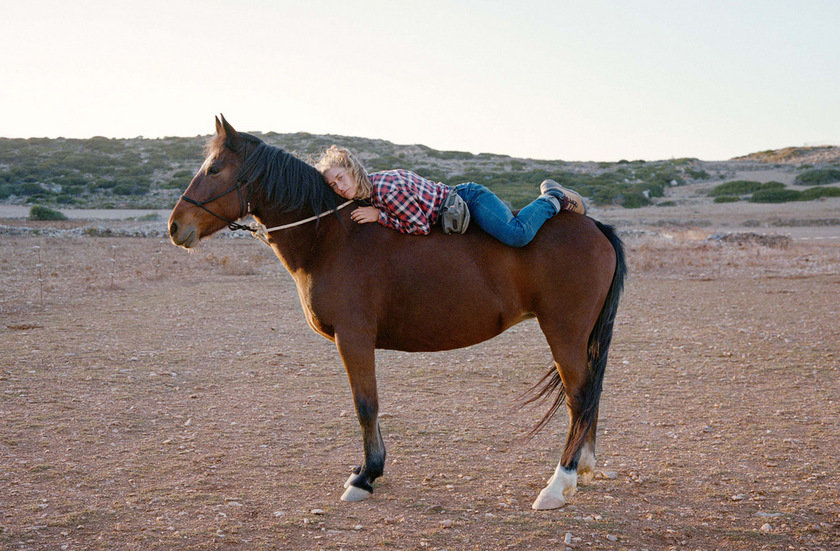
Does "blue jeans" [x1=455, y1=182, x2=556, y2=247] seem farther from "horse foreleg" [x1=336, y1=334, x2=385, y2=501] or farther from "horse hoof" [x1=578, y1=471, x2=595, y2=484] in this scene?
"horse hoof" [x1=578, y1=471, x2=595, y2=484]

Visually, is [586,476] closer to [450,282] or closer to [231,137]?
[450,282]

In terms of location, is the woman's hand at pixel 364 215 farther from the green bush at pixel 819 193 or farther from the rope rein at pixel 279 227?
the green bush at pixel 819 193

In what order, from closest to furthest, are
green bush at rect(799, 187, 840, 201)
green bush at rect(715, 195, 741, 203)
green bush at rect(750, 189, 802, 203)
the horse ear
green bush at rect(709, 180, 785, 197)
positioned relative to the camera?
1. the horse ear
2. green bush at rect(799, 187, 840, 201)
3. green bush at rect(750, 189, 802, 203)
4. green bush at rect(715, 195, 741, 203)
5. green bush at rect(709, 180, 785, 197)

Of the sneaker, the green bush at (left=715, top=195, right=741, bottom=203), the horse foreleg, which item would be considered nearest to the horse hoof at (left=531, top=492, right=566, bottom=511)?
the horse foreleg

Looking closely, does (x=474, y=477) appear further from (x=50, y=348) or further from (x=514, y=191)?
(x=514, y=191)

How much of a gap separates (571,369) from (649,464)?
119 centimetres

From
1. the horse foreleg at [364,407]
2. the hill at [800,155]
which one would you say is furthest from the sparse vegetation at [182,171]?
the horse foreleg at [364,407]

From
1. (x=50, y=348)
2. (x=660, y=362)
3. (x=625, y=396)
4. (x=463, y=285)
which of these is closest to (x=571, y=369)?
(x=463, y=285)

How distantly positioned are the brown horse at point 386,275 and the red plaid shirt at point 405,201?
9 centimetres

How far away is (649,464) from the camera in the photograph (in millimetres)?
4973

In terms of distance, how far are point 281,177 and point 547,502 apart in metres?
2.72

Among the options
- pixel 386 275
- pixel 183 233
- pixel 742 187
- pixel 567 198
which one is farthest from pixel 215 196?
pixel 742 187

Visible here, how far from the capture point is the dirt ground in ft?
12.6

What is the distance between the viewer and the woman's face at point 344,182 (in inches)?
172
